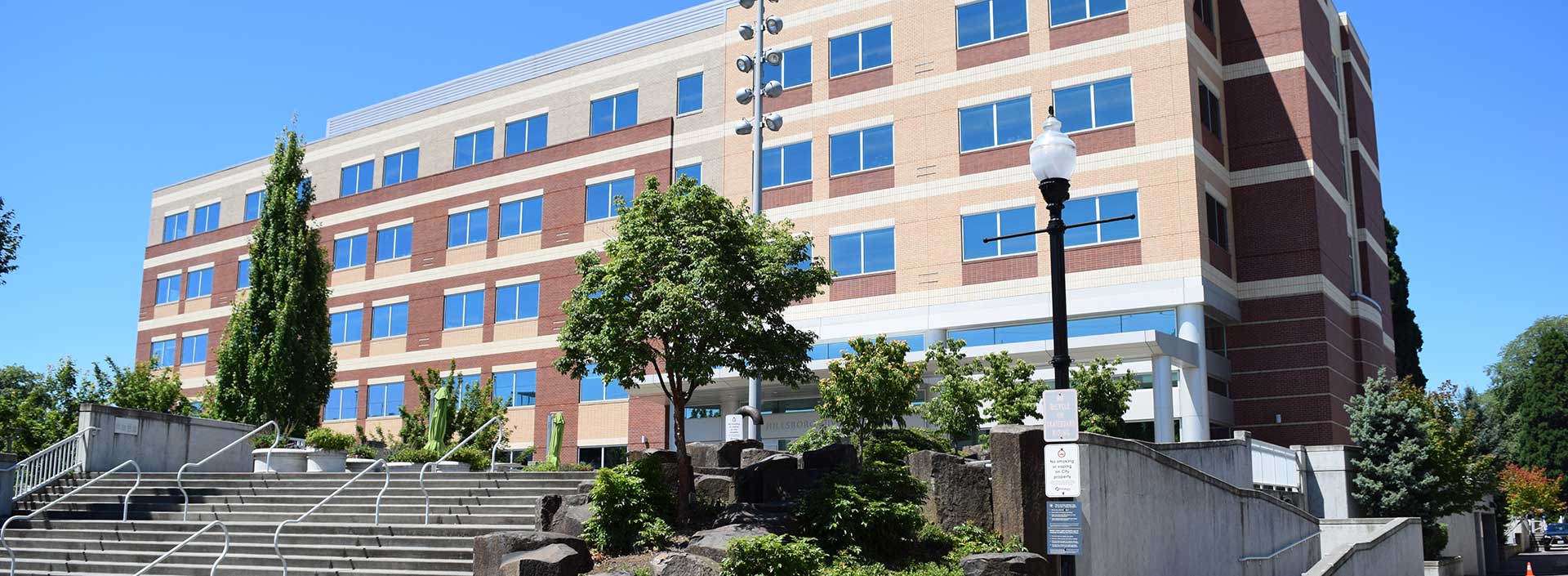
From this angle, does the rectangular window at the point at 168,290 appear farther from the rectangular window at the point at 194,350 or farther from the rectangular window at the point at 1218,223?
the rectangular window at the point at 1218,223

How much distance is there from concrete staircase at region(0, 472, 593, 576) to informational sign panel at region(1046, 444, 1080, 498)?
7715mm

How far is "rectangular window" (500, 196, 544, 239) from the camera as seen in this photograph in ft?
148

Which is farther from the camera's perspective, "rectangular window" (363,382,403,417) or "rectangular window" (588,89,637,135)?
"rectangular window" (363,382,403,417)

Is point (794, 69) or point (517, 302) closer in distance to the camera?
point (794, 69)

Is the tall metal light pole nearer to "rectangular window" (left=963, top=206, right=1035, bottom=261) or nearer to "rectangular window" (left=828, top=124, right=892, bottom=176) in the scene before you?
"rectangular window" (left=963, top=206, right=1035, bottom=261)

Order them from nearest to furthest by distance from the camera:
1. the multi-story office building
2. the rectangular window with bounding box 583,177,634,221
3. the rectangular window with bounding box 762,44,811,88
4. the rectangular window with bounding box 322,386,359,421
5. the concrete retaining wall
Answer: the concrete retaining wall < the multi-story office building < the rectangular window with bounding box 762,44,811,88 < the rectangular window with bounding box 583,177,634,221 < the rectangular window with bounding box 322,386,359,421

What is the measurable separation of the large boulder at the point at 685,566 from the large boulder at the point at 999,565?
2.74 m

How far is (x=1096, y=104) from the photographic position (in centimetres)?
3469

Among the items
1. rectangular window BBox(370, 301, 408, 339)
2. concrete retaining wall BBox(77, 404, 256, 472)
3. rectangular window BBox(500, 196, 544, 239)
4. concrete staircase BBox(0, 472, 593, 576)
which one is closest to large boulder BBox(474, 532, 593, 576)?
concrete staircase BBox(0, 472, 593, 576)

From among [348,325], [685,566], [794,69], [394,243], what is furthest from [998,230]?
[348,325]

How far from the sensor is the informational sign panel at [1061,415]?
38.3 feet

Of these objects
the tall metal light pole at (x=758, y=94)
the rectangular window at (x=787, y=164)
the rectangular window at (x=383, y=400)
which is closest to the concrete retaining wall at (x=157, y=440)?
the tall metal light pole at (x=758, y=94)

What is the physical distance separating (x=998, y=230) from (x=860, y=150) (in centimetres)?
545

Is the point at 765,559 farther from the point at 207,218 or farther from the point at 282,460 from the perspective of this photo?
the point at 207,218
